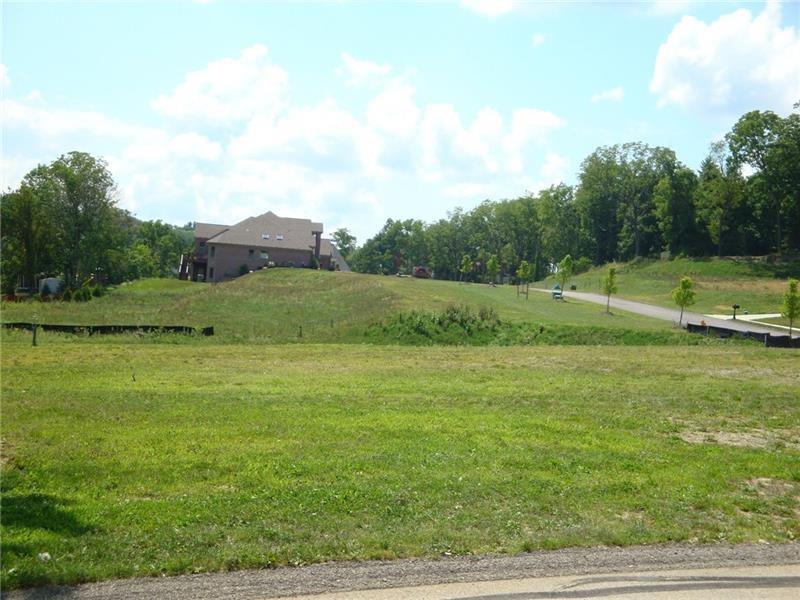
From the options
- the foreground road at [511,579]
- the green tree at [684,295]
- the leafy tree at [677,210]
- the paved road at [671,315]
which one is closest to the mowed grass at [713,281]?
the paved road at [671,315]

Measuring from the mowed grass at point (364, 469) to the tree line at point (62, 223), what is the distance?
2832 inches

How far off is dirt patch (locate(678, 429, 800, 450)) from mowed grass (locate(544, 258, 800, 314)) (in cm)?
4764

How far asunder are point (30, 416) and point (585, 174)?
111007 mm

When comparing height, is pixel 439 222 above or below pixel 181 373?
above

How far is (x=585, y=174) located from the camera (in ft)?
381

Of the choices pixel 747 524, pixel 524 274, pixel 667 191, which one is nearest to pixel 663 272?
pixel 667 191

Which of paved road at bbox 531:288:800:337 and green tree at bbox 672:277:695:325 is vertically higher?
green tree at bbox 672:277:695:325

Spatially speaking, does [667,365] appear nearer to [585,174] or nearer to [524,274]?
[524,274]

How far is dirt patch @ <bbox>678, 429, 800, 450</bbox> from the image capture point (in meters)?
12.8

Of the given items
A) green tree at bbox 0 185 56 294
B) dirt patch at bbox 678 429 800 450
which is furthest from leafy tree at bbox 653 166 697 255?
dirt patch at bbox 678 429 800 450

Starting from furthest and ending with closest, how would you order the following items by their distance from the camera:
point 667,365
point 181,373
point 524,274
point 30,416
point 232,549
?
point 524,274 < point 667,365 < point 181,373 < point 30,416 < point 232,549

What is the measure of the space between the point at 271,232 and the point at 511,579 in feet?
319

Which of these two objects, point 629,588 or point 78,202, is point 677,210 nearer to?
point 78,202

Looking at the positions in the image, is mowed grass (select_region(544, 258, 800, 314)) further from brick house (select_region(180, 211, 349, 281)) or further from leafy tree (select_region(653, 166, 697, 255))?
Answer: brick house (select_region(180, 211, 349, 281))
